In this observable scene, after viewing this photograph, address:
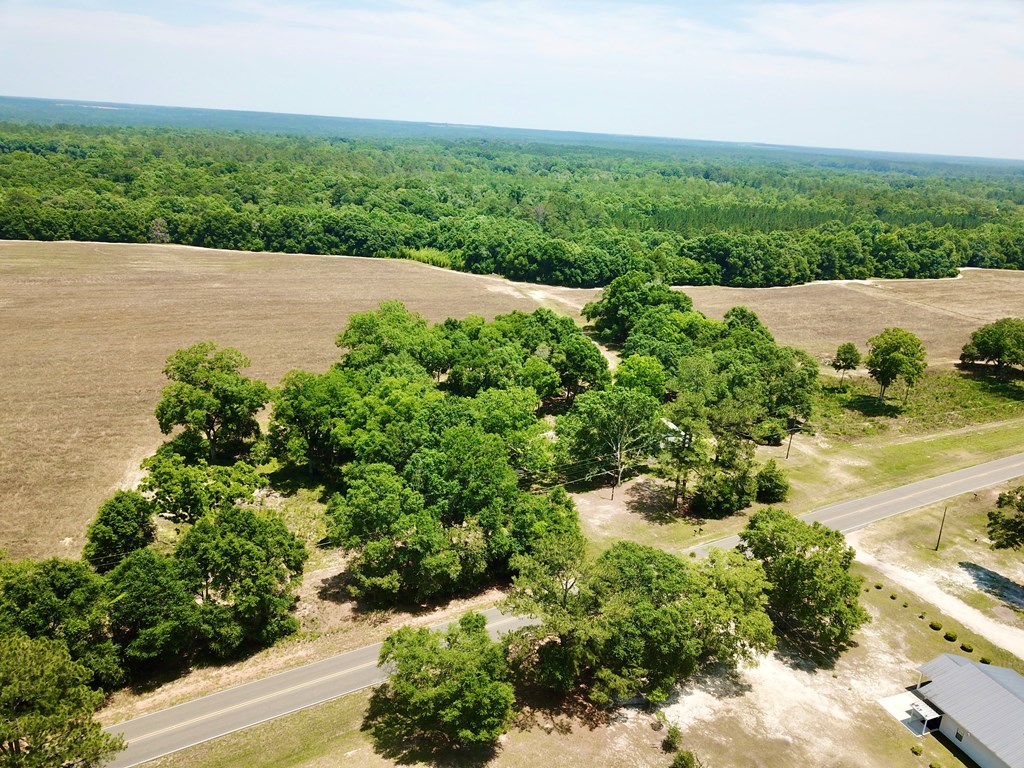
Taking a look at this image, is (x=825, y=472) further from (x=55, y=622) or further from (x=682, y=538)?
(x=55, y=622)

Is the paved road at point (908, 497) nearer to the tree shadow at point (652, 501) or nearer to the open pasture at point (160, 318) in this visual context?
the tree shadow at point (652, 501)

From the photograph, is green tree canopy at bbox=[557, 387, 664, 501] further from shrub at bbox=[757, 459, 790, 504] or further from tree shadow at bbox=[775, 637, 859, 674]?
tree shadow at bbox=[775, 637, 859, 674]

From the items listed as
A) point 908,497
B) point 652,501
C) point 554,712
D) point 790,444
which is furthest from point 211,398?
point 908,497

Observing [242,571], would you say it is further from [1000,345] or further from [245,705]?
[1000,345]

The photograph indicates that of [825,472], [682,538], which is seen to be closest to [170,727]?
[682,538]

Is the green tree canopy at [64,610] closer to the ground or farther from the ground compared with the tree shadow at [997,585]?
farther from the ground

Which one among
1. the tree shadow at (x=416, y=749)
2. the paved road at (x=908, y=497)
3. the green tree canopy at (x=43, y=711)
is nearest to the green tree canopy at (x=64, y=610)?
the green tree canopy at (x=43, y=711)
